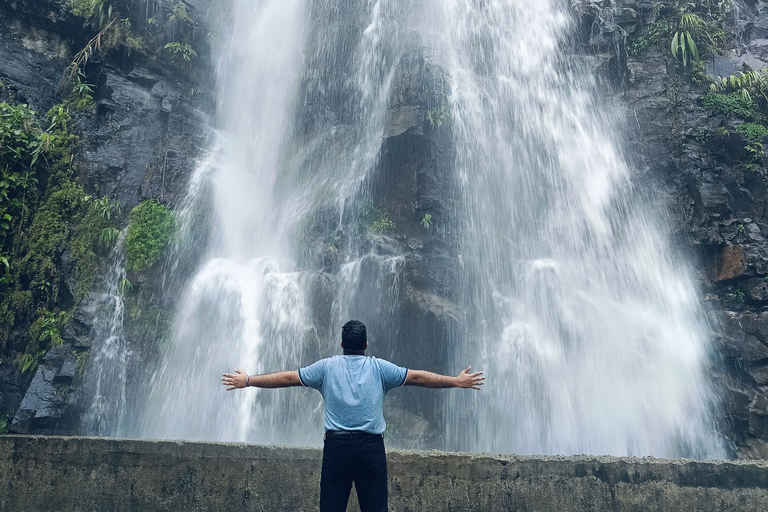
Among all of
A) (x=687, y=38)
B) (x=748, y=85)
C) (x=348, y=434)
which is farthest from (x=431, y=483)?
(x=687, y=38)

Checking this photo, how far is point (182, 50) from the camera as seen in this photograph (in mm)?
13484

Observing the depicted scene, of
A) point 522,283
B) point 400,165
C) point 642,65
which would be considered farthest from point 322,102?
point 642,65

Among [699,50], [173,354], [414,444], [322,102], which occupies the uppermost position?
[699,50]

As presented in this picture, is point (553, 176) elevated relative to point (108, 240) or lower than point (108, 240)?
elevated

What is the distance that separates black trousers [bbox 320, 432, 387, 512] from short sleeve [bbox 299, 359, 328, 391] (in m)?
A: 0.33

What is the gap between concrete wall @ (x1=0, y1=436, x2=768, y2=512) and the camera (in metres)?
3.66

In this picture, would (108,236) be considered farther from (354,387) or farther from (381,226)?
(354,387)

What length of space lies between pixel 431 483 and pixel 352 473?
140cm

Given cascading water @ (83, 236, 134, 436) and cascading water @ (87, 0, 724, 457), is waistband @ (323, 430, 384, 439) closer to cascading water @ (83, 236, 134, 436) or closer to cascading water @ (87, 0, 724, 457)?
cascading water @ (87, 0, 724, 457)

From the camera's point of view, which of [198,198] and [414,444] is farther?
[198,198]

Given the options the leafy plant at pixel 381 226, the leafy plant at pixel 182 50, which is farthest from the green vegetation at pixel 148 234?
the leafy plant at pixel 182 50

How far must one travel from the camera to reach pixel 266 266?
10.6 m

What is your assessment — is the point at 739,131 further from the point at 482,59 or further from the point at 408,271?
the point at 408,271

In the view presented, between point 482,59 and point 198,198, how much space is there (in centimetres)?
823
